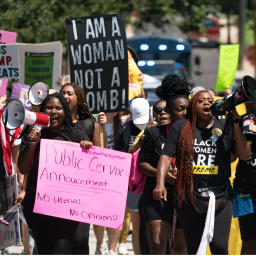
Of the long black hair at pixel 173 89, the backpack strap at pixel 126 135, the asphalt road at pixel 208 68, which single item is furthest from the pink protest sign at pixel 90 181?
the asphalt road at pixel 208 68

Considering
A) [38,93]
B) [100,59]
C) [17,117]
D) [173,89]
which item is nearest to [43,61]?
[100,59]

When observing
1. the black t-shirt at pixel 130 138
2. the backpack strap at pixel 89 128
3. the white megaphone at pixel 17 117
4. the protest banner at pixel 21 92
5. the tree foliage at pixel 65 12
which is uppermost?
the tree foliage at pixel 65 12

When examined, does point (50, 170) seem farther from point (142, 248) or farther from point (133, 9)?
point (133, 9)

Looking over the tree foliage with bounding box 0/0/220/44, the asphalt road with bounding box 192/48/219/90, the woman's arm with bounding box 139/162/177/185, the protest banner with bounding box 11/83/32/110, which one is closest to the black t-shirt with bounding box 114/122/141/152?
the woman's arm with bounding box 139/162/177/185

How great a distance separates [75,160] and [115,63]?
1621 mm

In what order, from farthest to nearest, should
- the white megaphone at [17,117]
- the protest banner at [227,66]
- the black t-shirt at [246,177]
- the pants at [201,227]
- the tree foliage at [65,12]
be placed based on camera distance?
the tree foliage at [65,12], the protest banner at [227,66], the black t-shirt at [246,177], the pants at [201,227], the white megaphone at [17,117]

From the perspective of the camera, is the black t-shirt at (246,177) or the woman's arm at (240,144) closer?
the woman's arm at (240,144)

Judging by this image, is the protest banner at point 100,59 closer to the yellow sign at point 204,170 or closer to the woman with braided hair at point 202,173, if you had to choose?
the woman with braided hair at point 202,173

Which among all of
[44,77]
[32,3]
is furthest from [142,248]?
[32,3]

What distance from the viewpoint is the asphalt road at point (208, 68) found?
1137 inches

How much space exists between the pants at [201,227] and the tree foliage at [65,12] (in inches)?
208

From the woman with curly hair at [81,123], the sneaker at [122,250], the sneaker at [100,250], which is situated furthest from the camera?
the sneaker at [122,250]

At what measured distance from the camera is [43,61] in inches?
284

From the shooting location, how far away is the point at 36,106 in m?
4.75
